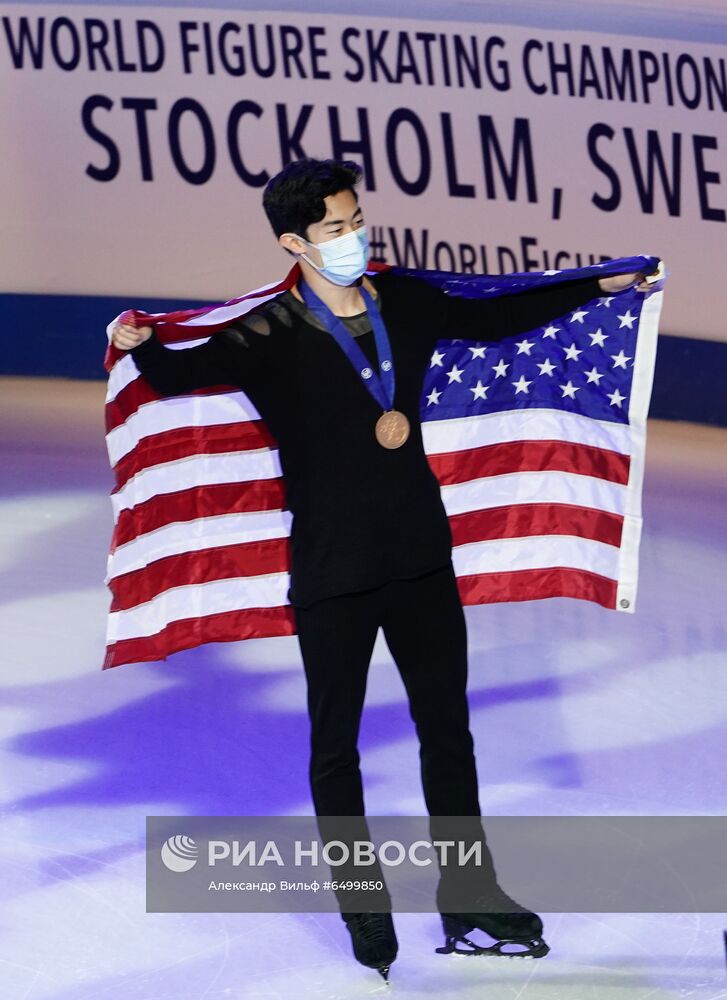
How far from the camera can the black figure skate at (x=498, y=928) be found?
324 cm

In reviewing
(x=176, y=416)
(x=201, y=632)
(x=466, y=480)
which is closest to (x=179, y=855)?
(x=201, y=632)

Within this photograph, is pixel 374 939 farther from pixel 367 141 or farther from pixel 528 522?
pixel 367 141

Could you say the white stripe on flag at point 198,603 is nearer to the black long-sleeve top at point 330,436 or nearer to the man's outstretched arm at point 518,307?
the black long-sleeve top at point 330,436

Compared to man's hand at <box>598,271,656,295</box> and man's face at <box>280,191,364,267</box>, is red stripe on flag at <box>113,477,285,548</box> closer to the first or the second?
man's face at <box>280,191,364,267</box>

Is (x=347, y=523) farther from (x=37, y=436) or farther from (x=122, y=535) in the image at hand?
(x=37, y=436)

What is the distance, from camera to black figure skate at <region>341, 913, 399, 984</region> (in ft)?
10.3

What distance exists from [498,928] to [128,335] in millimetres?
1522

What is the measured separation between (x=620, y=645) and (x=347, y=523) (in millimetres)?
2321

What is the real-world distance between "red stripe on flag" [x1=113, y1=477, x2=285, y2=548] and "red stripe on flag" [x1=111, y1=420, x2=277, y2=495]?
0.28 ft

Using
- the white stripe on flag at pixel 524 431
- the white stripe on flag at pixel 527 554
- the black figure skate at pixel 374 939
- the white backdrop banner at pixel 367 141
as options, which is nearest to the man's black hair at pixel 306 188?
the white stripe on flag at pixel 524 431

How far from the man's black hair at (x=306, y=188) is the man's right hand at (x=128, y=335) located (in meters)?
0.39

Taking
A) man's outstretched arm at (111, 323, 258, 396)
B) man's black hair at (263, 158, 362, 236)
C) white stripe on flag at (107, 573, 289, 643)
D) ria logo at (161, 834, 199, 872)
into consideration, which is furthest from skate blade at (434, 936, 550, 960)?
man's black hair at (263, 158, 362, 236)

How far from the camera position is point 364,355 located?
123 inches

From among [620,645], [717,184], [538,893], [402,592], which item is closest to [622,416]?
→ [402,592]
